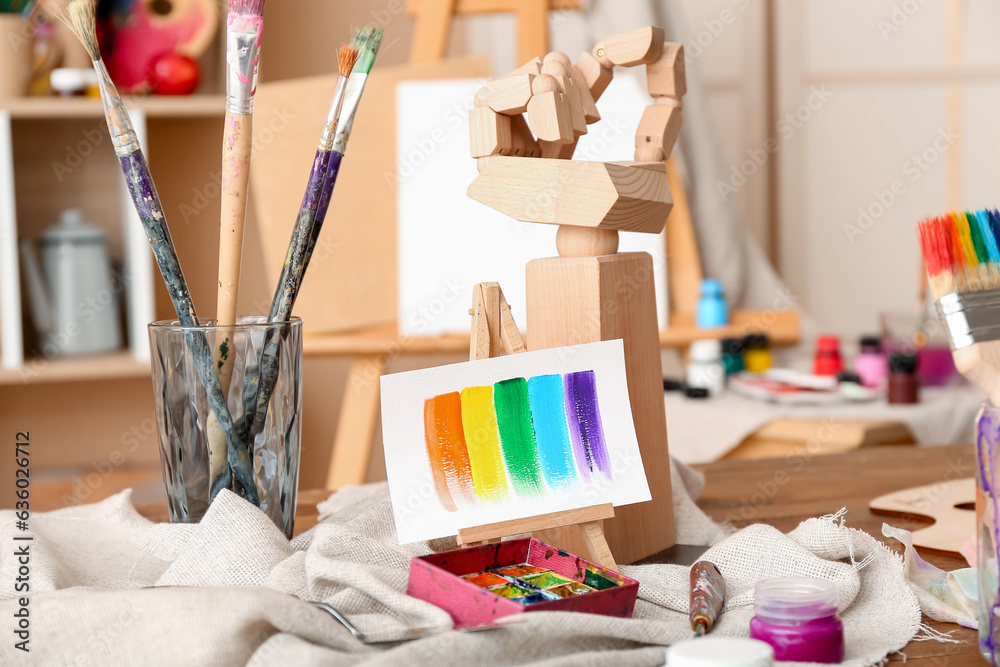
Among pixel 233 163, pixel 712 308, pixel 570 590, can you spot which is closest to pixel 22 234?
pixel 712 308

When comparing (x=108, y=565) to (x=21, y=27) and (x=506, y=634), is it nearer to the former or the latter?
(x=506, y=634)

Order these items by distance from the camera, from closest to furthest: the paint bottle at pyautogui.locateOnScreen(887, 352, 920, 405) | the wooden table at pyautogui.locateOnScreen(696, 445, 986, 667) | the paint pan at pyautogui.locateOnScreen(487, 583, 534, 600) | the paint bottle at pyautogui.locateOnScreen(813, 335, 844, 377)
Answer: the paint pan at pyautogui.locateOnScreen(487, 583, 534, 600), the wooden table at pyautogui.locateOnScreen(696, 445, 986, 667), the paint bottle at pyautogui.locateOnScreen(887, 352, 920, 405), the paint bottle at pyautogui.locateOnScreen(813, 335, 844, 377)

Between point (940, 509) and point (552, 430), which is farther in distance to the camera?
point (940, 509)

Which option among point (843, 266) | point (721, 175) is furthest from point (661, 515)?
point (843, 266)

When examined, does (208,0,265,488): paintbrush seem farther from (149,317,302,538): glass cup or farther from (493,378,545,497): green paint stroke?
(493,378,545,497): green paint stroke

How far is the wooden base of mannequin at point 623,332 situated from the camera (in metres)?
0.65

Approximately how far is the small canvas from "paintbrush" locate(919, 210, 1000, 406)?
0.69 ft

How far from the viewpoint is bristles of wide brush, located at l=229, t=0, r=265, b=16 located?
1.99 feet

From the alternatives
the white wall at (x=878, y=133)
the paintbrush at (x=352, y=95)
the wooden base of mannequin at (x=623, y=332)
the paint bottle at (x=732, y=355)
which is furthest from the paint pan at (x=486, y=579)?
the white wall at (x=878, y=133)

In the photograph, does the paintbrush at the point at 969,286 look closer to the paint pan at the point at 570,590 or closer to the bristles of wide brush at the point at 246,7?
the paint pan at the point at 570,590

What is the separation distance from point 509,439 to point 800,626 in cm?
21

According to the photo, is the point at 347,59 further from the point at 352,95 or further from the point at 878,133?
the point at 878,133

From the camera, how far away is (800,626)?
0.46m

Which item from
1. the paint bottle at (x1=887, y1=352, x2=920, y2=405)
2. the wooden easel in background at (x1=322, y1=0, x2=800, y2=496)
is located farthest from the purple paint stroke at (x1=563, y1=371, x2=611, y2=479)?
the paint bottle at (x1=887, y1=352, x2=920, y2=405)
